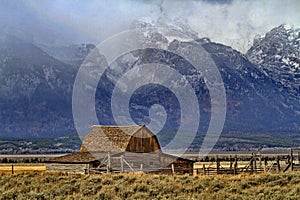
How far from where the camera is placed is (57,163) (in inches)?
1865

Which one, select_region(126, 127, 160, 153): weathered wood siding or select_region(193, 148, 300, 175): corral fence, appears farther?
select_region(126, 127, 160, 153): weathered wood siding

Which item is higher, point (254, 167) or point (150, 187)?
point (254, 167)

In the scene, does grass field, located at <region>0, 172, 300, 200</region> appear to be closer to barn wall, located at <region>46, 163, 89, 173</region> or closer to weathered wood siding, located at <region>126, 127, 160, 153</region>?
barn wall, located at <region>46, 163, 89, 173</region>

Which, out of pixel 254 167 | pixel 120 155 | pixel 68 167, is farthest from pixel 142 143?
pixel 254 167

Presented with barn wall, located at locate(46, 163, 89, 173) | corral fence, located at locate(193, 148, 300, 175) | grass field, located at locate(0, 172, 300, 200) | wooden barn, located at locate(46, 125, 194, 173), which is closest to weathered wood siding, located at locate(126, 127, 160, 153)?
wooden barn, located at locate(46, 125, 194, 173)

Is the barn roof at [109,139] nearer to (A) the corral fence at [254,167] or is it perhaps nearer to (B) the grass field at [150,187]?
(A) the corral fence at [254,167]

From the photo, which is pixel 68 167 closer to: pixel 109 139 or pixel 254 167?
pixel 109 139

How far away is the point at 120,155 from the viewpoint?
47031mm

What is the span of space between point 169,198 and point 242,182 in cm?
573

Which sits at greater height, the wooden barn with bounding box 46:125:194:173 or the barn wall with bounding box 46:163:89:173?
the wooden barn with bounding box 46:125:194:173

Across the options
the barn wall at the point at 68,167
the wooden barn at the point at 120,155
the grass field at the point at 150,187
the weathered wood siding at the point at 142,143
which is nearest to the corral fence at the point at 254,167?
the wooden barn at the point at 120,155

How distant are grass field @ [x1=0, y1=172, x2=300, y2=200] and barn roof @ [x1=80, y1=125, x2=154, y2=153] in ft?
49.2

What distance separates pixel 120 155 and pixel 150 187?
19.2m

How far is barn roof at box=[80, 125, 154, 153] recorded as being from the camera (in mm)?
48237
